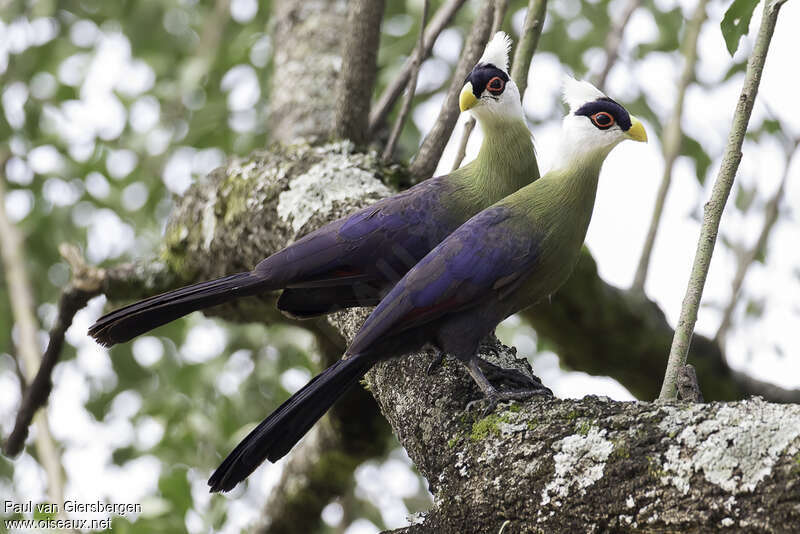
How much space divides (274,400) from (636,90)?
7.63ft

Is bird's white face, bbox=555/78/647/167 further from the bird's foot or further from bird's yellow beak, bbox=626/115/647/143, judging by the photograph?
the bird's foot

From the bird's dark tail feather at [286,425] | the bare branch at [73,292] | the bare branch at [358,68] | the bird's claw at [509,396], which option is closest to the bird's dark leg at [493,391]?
the bird's claw at [509,396]

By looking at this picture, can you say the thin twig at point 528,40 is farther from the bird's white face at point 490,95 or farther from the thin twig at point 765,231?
the thin twig at point 765,231

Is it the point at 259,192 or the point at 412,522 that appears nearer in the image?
the point at 412,522

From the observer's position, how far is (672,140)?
3664mm

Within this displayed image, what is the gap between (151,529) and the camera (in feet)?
9.29

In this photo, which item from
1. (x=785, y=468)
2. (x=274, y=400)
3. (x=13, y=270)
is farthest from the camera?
(x=274, y=400)

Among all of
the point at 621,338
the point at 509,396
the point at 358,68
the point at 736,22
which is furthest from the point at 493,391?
the point at 358,68

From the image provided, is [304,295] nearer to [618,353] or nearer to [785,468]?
[618,353]

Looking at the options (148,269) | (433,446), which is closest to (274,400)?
(148,269)

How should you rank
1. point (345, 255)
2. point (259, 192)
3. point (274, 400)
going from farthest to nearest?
point (274, 400)
point (259, 192)
point (345, 255)

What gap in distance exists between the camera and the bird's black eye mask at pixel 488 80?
2.74 metres

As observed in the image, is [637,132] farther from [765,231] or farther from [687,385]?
[765,231]

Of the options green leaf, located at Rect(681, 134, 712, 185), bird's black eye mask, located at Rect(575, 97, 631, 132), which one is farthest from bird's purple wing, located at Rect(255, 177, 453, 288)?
green leaf, located at Rect(681, 134, 712, 185)
